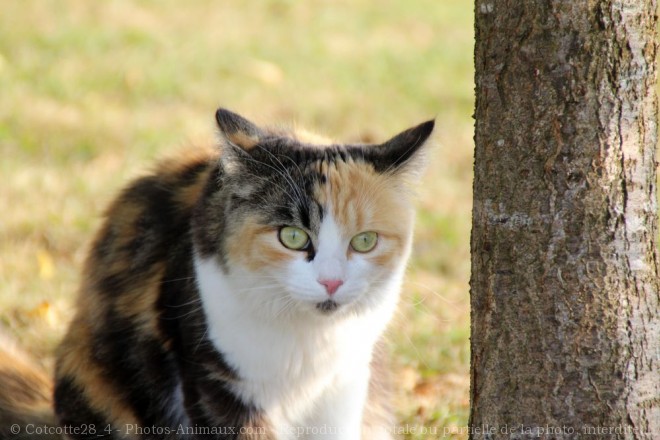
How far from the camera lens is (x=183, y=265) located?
274cm

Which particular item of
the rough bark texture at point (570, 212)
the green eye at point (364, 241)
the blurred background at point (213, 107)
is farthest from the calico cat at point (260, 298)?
the blurred background at point (213, 107)

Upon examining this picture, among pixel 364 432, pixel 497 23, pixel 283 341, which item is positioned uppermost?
pixel 497 23

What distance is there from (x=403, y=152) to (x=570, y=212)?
65cm

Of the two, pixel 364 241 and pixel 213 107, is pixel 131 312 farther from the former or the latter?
pixel 213 107

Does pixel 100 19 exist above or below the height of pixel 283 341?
above

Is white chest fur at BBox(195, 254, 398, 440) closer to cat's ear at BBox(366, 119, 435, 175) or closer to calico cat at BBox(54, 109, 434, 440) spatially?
calico cat at BBox(54, 109, 434, 440)

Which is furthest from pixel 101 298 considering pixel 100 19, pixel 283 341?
pixel 100 19

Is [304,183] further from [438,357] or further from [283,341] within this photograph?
[438,357]

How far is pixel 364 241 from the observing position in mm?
2543

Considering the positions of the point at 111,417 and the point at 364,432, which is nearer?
the point at 111,417

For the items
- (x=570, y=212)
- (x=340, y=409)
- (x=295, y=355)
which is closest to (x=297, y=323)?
(x=295, y=355)

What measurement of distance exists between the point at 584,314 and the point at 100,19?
5.97m

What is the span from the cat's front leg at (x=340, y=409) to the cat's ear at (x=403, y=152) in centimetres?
63

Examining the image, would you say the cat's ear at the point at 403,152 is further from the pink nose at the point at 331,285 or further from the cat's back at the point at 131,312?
the cat's back at the point at 131,312
